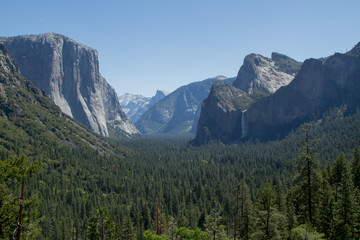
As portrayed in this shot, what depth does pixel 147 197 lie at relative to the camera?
382 feet

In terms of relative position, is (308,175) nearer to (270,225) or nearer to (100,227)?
(270,225)

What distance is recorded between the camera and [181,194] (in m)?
113

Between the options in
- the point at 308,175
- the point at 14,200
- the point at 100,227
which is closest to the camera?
the point at 14,200

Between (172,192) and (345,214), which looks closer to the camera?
(345,214)

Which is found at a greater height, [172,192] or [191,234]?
[191,234]

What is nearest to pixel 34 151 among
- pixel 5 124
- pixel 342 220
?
pixel 5 124

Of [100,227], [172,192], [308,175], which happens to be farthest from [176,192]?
[308,175]

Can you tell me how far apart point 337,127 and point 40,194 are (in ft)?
644

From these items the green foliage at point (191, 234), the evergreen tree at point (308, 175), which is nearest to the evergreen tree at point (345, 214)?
the evergreen tree at point (308, 175)

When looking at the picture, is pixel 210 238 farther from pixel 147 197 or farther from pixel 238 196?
pixel 147 197

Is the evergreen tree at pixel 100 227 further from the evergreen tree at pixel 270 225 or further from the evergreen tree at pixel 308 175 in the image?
the evergreen tree at pixel 308 175

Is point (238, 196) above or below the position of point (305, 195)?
below

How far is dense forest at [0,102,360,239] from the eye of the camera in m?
32.1

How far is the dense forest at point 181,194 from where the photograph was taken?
1264 inches
